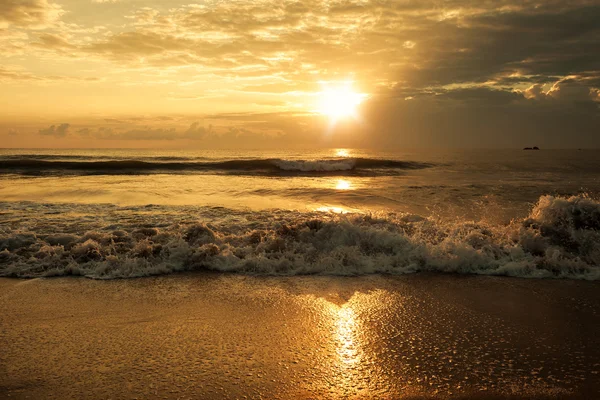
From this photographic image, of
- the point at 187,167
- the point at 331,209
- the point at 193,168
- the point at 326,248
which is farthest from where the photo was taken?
the point at 187,167

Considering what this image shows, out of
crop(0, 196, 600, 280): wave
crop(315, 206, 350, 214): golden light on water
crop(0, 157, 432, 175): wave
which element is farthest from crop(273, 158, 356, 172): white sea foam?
crop(0, 196, 600, 280): wave

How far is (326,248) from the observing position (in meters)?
7.46

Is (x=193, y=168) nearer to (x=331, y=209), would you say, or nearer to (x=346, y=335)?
(x=331, y=209)

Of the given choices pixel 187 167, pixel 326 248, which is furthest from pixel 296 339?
pixel 187 167

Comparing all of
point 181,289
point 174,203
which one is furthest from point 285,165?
point 181,289

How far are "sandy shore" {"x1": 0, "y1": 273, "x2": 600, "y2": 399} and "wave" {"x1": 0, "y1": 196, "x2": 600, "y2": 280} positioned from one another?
1.85ft

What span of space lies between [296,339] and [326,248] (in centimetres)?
340

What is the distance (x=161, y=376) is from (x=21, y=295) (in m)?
3.16

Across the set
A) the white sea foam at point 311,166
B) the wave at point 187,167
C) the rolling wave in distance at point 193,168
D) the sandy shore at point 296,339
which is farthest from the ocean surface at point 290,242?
the white sea foam at point 311,166

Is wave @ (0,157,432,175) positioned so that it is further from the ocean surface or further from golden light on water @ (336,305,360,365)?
golden light on water @ (336,305,360,365)

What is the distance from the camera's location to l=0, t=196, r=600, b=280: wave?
6.66 m

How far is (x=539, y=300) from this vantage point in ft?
17.8

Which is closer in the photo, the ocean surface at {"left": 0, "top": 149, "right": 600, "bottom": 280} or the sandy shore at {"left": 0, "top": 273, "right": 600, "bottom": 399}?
the sandy shore at {"left": 0, "top": 273, "right": 600, "bottom": 399}

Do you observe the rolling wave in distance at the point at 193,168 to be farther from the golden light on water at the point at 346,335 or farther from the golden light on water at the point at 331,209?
the golden light on water at the point at 346,335
